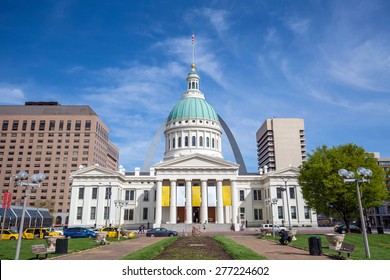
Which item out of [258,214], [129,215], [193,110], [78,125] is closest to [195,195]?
[258,214]

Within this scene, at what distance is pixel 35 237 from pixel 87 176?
102ft

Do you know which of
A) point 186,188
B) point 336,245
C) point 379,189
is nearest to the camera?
point 336,245

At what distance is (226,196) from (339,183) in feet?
101

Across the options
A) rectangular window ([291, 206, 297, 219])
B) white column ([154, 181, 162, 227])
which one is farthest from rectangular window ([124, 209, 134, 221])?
rectangular window ([291, 206, 297, 219])

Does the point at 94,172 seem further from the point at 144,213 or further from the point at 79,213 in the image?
the point at 144,213

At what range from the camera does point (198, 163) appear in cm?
6719

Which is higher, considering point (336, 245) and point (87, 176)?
point (87, 176)

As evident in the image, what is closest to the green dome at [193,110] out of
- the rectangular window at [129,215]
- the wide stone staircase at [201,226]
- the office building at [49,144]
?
the rectangular window at [129,215]

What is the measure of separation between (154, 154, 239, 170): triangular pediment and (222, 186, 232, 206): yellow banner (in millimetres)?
4478

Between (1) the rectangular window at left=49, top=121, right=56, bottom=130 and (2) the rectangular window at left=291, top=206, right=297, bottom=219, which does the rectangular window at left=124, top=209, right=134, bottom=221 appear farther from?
(1) the rectangular window at left=49, top=121, right=56, bottom=130

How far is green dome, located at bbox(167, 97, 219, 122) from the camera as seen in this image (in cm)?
8234

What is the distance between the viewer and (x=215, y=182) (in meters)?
68.4
